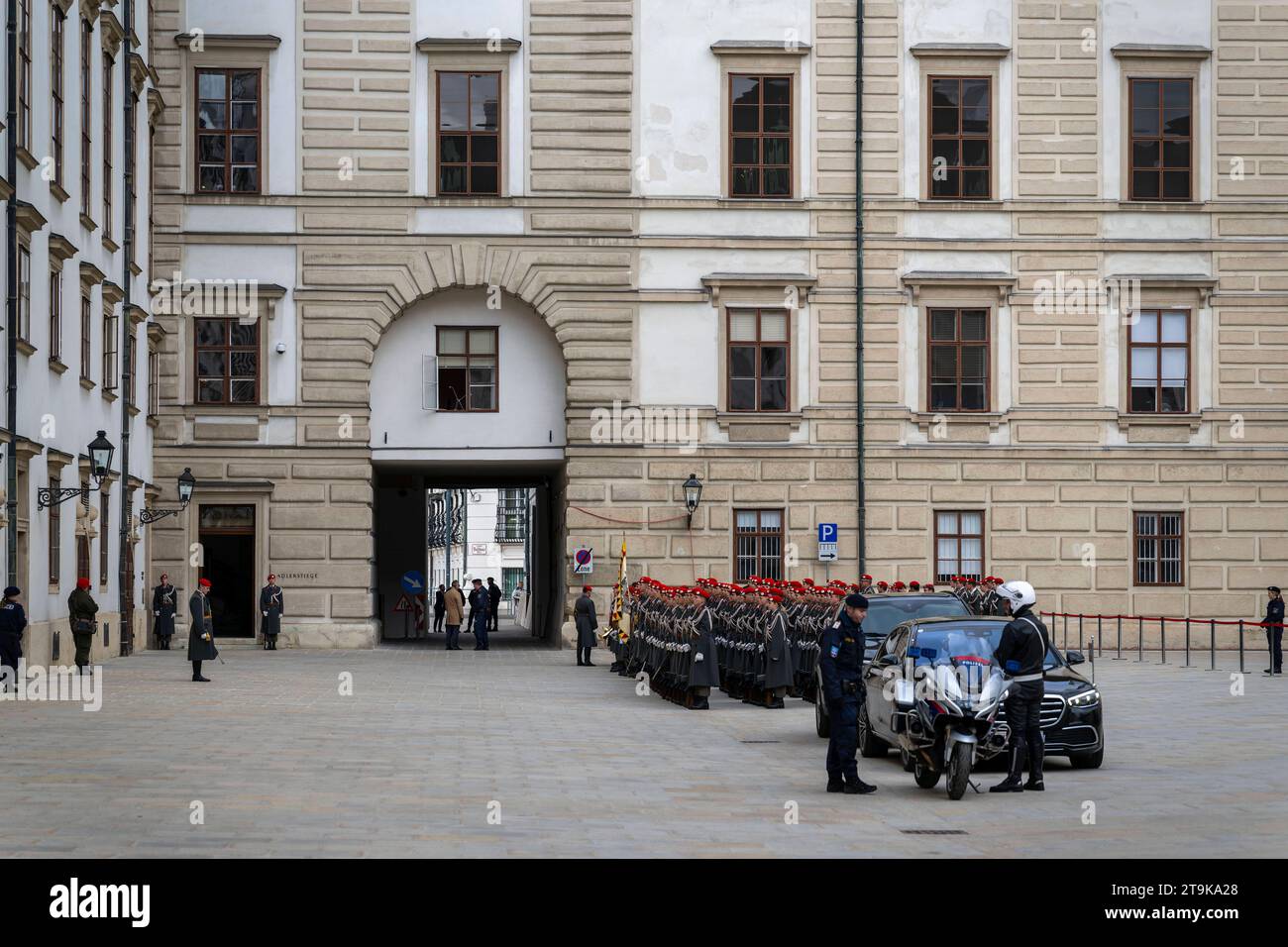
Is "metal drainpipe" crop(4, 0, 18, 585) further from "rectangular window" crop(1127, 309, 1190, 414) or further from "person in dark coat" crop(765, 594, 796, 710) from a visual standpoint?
"rectangular window" crop(1127, 309, 1190, 414)

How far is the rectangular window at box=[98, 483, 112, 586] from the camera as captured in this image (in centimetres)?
3756

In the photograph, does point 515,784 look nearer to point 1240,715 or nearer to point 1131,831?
point 1131,831

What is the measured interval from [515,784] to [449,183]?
2849cm

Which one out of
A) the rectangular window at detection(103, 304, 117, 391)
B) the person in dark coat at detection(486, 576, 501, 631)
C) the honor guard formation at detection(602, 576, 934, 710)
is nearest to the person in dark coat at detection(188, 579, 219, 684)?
the rectangular window at detection(103, 304, 117, 391)

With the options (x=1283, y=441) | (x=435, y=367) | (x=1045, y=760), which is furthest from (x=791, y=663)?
(x=1283, y=441)

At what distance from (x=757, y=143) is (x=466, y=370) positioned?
820 centimetres

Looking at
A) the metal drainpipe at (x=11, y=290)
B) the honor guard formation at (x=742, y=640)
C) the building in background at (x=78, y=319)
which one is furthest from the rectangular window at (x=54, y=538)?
the honor guard formation at (x=742, y=640)

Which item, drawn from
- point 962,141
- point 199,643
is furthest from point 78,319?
point 962,141

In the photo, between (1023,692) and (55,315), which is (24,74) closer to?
(55,315)

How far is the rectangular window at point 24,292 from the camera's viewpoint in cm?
3084

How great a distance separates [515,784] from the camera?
17359mm

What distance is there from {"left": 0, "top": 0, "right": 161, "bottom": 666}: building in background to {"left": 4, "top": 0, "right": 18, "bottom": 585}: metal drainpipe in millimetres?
44

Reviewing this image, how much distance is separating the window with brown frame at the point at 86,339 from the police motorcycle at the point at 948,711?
21014 mm

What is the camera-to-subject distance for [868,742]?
21.3m
